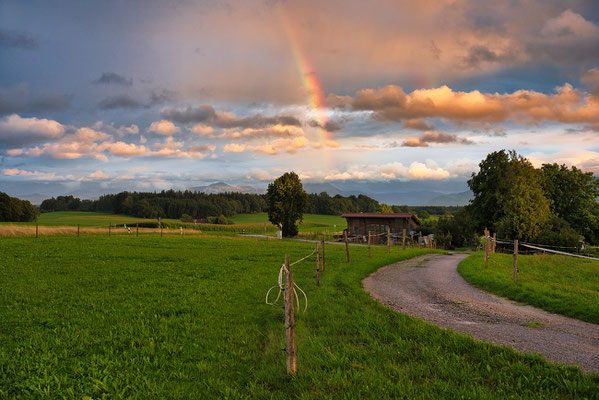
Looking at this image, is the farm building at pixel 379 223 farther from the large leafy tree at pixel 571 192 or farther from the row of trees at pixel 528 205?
the large leafy tree at pixel 571 192

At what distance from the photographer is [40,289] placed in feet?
45.5

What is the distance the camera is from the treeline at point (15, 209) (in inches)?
3285

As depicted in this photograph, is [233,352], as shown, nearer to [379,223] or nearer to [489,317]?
[489,317]

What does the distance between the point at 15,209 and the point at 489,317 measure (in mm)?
107154

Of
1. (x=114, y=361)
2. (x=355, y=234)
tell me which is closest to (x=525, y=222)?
(x=355, y=234)

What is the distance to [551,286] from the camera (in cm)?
1470

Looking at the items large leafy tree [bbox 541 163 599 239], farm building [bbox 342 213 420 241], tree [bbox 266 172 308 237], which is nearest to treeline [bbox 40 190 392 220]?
tree [bbox 266 172 308 237]

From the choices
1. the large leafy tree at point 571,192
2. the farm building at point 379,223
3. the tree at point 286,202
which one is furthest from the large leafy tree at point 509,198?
the tree at point 286,202

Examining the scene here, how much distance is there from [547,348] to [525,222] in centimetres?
4138

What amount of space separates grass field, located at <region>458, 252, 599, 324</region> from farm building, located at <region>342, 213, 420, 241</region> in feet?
114

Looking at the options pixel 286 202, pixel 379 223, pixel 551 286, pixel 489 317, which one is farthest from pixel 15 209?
pixel 551 286

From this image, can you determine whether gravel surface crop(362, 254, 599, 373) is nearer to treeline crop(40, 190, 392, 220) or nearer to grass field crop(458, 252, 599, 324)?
grass field crop(458, 252, 599, 324)

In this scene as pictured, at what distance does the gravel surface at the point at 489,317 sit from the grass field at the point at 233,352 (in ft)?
3.14

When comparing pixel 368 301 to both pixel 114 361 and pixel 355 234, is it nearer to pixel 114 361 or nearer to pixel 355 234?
pixel 114 361
